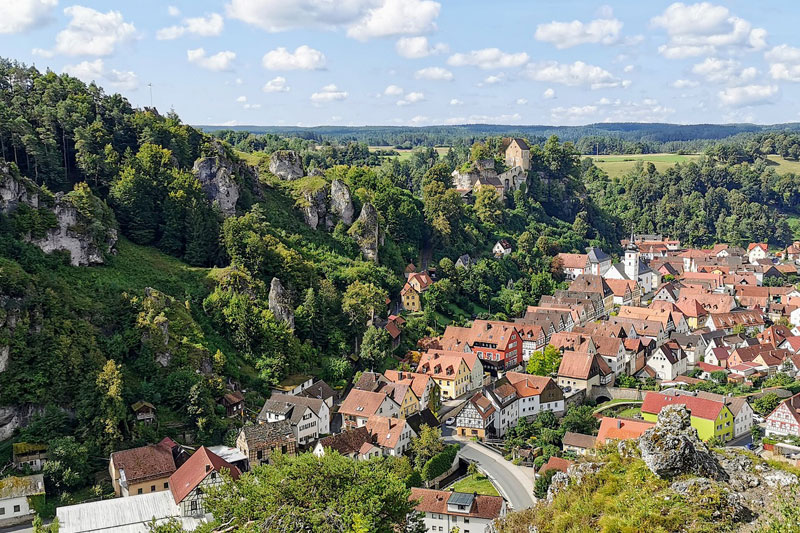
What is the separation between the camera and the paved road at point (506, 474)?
3266 cm

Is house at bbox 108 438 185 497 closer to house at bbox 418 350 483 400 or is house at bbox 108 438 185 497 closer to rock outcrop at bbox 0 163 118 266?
rock outcrop at bbox 0 163 118 266

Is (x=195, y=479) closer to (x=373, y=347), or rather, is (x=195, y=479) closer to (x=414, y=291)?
(x=373, y=347)

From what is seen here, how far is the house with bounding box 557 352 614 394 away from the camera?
153 feet

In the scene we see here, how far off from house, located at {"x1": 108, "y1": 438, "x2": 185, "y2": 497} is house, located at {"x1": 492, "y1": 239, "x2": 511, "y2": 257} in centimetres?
4754

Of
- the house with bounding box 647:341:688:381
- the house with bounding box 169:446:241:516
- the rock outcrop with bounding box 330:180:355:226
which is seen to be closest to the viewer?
the house with bounding box 169:446:241:516

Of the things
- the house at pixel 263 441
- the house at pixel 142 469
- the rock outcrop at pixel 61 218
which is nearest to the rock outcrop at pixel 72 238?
the rock outcrop at pixel 61 218

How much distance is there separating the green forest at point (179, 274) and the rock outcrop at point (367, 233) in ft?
1.01

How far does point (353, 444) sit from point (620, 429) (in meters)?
13.7

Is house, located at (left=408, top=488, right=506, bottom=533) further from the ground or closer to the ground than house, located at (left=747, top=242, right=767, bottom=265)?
closer to the ground

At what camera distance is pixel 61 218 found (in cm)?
4153

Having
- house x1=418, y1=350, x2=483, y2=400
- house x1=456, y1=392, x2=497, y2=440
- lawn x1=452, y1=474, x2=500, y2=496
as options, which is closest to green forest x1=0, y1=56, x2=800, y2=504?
house x1=418, y1=350, x2=483, y2=400

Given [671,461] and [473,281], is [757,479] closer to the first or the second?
[671,461]

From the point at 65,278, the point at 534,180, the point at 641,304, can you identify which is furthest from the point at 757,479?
the point at 534,180

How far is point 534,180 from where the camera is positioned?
92938mm
